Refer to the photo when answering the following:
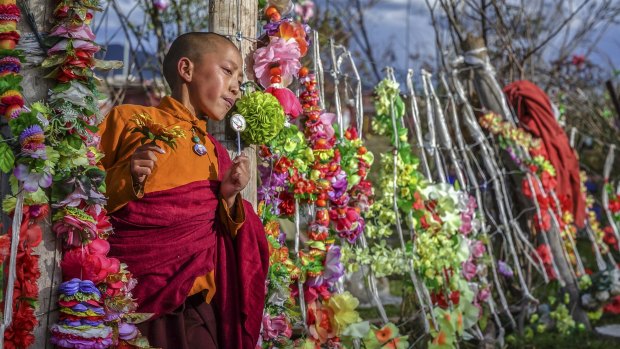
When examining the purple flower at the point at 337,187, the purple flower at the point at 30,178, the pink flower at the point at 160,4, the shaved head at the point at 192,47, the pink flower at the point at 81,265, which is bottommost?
the pink flower at the point at 81,265

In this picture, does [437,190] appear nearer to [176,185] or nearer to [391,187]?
[391,187]

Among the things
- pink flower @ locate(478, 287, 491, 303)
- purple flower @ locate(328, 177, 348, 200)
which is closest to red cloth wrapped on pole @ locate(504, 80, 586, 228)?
pink flower @ locate(478, 287, 491, 303)

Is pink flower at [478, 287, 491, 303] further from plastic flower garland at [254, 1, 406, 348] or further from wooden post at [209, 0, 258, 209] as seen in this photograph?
wooden post at [209, 0, 258, 209]

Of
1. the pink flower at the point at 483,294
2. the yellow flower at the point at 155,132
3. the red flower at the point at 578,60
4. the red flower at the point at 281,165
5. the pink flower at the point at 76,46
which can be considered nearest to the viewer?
the pink flower at the point at 76,46

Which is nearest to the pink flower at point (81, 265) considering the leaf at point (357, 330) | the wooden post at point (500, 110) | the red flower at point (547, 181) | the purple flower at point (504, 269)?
the leaf at point (357, 330)

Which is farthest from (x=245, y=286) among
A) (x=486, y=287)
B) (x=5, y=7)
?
(x=486, y=287)

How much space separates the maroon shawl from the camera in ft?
8.85

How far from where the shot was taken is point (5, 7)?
80.4 inches

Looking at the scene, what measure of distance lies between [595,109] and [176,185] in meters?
7.60

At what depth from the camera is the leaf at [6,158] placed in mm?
2008

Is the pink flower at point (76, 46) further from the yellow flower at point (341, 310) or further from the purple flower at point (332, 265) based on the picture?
the yellow flower at point (341, 310)

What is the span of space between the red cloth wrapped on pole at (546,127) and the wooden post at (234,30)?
3.49m

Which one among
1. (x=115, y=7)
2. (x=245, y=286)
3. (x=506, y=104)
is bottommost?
(x=245, y=286)

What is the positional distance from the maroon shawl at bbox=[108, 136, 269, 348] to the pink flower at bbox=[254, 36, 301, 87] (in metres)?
0.47
